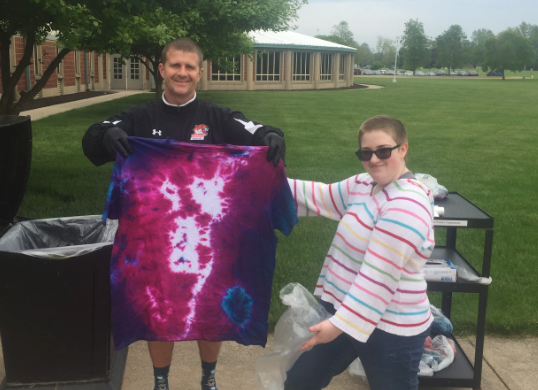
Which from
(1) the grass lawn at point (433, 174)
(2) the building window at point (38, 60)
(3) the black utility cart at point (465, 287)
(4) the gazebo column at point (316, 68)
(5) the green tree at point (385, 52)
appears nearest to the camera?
(3) the black utility cart at point (465, 287)

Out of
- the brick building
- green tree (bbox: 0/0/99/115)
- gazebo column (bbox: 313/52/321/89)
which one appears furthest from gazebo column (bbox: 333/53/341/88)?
green tree (bbox: 0/0/99/115)

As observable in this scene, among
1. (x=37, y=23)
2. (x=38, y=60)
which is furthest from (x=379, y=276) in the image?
(x=38, y=60)

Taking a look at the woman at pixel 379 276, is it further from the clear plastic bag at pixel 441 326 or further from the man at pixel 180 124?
the clear plastic bag at pixel 441 326

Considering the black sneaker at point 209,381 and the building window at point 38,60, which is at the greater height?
the building window at point 38,60

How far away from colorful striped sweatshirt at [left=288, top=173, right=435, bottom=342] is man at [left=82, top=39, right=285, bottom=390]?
20.4 inches

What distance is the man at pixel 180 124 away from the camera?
270 centimetres

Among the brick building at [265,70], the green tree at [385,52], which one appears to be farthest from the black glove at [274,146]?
the green tree at [385,52]

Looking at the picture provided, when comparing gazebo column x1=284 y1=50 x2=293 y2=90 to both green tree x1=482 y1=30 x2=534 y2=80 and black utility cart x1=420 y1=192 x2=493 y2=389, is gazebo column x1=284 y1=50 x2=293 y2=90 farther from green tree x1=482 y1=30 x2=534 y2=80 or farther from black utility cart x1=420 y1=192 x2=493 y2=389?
green tree x1=482 y1=30 x2=534 y2=80

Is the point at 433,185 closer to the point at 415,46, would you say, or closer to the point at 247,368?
the point at 247,368

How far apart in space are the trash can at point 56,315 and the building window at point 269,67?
42.7 metres

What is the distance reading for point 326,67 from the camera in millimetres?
48875

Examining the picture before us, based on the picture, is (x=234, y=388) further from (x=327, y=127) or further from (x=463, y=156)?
(x=327, y=127)

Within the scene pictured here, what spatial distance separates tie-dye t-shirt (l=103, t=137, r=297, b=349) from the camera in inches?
104

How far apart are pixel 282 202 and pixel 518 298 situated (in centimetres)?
283
